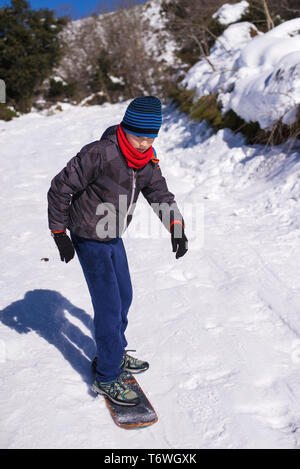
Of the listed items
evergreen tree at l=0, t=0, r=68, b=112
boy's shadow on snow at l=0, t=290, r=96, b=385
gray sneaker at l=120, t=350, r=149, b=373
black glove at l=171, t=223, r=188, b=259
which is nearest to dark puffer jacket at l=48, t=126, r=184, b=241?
black glove at l=171, t=223, r=188, b=259

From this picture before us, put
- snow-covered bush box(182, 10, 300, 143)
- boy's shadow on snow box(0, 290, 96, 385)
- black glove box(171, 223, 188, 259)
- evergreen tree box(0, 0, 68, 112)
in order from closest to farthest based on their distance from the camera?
black glove box(171, 223, 188, 259)
boy's shadow on snow box(0, 290, 96, 385)
snow-covered bush box(182, 10, 300, 143)
evergreen tree box(0, 0, 68, 112)

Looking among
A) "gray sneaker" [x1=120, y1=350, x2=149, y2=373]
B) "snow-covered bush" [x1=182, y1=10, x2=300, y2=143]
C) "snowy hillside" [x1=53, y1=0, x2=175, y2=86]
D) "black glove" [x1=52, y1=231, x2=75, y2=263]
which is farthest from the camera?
"snowy hillside" [x1=53, y1=0, x2=175, y2=86]

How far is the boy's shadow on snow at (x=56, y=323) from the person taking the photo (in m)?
2.35

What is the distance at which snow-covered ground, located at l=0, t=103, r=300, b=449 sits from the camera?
1.79 metres

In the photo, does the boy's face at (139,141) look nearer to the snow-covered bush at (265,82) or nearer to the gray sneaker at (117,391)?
the gray sneaker at (117,391)

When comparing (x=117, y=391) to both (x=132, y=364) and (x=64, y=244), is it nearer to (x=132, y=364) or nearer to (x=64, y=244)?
(x=132, y=364)

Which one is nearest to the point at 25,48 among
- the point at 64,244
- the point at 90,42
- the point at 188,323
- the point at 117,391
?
the point at 90,42

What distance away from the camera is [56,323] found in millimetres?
2676

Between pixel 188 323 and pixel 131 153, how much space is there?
4.48 ft

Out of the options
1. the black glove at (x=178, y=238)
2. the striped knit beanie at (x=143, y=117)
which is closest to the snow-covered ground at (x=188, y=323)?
the black glove at (x=178, y=238)

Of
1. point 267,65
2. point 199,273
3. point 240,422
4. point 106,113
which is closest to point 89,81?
point 106,113

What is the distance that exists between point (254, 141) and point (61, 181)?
4.23 metres

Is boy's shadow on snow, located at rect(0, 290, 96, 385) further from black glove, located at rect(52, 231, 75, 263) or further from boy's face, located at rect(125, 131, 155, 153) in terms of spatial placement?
boy's face, located at rect(125, 131, 155, 153)

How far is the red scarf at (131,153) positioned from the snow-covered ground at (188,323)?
1225mm
